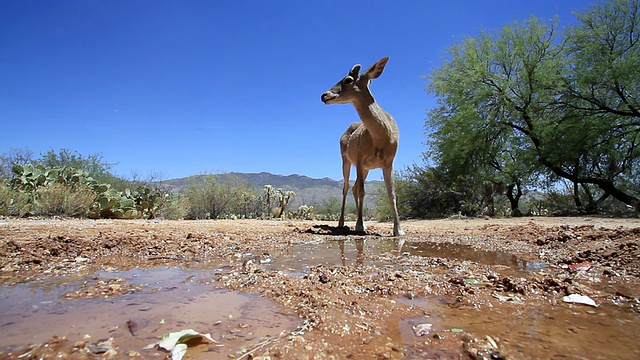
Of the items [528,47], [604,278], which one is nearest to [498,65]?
[528,47]

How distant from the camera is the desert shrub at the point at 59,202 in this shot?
8.15m

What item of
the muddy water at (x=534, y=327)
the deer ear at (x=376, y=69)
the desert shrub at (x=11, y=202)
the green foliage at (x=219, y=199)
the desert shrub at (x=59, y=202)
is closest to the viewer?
the muddy water at (x=534, y=327)

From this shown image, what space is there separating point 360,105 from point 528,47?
504 inches

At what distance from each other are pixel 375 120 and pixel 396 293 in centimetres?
407

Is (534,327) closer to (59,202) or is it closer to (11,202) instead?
(59,202)

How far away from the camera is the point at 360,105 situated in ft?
19.1

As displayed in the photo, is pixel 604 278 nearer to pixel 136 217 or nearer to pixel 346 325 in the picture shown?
pixel 346 325

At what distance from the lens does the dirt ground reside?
51.4 inches

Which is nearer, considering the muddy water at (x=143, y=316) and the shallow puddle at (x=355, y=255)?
the muddy water at (x=143, y=316)

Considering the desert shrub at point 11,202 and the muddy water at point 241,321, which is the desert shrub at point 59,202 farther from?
the muddy water at point 241,321

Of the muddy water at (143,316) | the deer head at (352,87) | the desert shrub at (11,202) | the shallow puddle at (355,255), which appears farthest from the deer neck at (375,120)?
the desert shrub at (11,202)

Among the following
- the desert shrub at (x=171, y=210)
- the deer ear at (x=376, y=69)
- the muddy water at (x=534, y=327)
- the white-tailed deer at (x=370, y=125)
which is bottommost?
the muddy water at (x=534, y=327)

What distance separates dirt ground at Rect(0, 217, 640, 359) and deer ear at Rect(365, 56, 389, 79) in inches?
131

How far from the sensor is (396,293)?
2.07 metres
